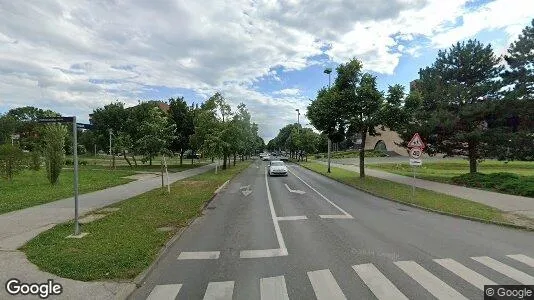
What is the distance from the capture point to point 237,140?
42188mm

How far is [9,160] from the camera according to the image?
960 inches

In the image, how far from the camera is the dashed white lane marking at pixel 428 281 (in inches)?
224

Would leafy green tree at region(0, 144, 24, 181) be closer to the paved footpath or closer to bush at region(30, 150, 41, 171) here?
bush at region(30, 150, 41, 171)

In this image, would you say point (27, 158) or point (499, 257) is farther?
point (27, 158)

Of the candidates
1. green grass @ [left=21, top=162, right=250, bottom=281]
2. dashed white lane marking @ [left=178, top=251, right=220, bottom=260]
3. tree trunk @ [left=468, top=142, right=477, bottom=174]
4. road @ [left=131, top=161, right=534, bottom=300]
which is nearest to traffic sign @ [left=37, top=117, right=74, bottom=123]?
green grass @ [left=21, top=162, right=250, bottom=281]

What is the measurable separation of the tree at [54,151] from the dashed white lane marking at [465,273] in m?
21.7

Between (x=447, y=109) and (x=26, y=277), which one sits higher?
(x=447, y=109)

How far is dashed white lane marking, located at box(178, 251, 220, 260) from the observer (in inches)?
315

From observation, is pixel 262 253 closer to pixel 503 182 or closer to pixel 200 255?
pixel 200 255

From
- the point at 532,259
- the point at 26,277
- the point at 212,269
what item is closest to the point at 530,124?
the point at 532,259

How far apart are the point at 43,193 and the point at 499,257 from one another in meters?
18.3

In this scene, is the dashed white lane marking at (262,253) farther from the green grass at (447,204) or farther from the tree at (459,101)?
the tree at (459,101)

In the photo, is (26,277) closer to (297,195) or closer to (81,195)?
(81,195)

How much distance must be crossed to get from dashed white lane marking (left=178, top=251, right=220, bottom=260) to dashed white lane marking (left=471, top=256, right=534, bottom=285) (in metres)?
5.03
